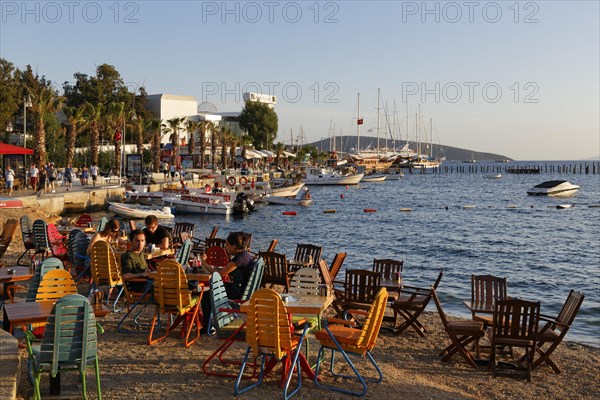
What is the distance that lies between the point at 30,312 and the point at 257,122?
132 m

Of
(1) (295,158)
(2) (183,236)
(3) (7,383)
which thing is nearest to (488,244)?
(2) (183,236)

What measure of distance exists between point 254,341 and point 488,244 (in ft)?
99.8

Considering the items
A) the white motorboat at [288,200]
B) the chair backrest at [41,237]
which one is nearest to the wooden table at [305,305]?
the chair backrest at [41,237]

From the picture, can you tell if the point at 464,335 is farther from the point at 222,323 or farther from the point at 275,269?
the point at 275,269

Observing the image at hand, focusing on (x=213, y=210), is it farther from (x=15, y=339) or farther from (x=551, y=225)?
(x=15, y=339)

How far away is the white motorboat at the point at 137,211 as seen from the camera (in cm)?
4062

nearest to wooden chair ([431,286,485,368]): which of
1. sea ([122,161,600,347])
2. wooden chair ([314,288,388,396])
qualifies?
wooden chair ([314,288,388,396])


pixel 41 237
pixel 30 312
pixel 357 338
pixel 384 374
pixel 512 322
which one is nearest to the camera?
pixel 30 312

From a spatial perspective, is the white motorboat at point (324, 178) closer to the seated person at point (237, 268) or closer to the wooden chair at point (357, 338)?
the seated person at point (237, 268)

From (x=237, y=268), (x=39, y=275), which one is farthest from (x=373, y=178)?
(x=39, y=275)

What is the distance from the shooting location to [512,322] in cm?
921

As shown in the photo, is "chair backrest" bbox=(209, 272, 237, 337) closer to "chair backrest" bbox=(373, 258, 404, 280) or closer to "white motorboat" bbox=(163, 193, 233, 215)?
"chair backrest" bbox=(373, 258, 404, 280)

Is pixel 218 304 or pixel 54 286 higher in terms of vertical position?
pixel 54 286

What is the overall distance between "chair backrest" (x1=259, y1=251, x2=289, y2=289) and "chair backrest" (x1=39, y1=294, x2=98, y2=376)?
254 inches
